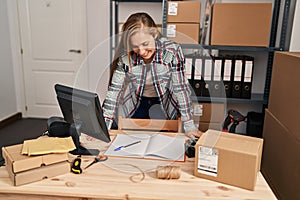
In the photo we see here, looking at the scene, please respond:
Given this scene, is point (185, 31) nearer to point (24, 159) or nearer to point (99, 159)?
point (99, 159)

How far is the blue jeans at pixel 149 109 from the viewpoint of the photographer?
6.30 ft

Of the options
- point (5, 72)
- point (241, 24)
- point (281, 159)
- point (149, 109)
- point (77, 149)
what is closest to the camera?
point (77, 149)

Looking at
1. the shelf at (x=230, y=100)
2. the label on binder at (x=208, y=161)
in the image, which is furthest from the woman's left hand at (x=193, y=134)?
the shelf at (x=230, y=100)

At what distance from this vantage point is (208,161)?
110 cm

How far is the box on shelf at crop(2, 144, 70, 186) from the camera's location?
1.03m

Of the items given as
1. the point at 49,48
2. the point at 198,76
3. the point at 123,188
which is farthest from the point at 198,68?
the point at 49,48

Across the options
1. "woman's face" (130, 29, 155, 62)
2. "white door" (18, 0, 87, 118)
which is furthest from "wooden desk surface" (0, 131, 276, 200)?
"white door" (18, 0, 87, 118)

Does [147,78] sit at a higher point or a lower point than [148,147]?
higher

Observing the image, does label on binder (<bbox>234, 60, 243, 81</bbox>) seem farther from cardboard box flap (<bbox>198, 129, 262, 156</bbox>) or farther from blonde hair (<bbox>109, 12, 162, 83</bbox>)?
cardboard box flap (<bbox>198, 129, 262, 156</bbox>)

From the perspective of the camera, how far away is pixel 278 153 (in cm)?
173

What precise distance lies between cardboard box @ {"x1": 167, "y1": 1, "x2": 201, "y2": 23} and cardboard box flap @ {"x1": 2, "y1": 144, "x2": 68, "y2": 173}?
1.75 meters

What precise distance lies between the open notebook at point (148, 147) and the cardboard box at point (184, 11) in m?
1.33

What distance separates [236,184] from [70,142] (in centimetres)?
69

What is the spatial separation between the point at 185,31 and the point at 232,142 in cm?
158
